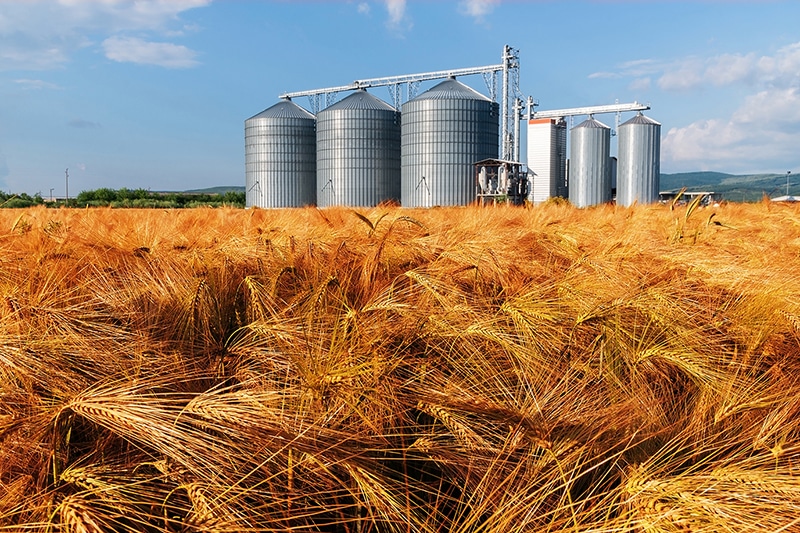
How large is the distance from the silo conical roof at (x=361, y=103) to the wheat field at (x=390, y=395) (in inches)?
1801

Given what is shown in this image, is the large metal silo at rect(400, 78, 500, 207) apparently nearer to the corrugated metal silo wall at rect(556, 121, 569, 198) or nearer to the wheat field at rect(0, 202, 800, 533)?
the corrugated metal silo wall at rect(556, 121, 569, 198)

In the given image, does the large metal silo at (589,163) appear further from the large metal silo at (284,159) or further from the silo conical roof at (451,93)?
the large metal silo at (284,159)

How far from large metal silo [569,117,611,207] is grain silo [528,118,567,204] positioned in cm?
168

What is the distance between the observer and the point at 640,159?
1924 inches

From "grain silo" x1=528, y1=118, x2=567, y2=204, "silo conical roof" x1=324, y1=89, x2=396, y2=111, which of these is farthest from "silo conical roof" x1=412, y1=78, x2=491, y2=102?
"grain silo" x1=528, y1=118, x2=567, y2=204

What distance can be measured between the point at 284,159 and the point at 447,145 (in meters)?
14.2

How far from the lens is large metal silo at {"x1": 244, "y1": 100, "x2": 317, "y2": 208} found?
5056cm

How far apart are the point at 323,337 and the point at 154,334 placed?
2.16ft

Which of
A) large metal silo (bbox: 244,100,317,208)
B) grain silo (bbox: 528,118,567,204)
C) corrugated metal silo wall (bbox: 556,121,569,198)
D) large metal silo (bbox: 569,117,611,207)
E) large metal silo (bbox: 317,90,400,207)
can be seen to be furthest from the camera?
corrugated metal silo wall (bbox: 556,121,569,198)

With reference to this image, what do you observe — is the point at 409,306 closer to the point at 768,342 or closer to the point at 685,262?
the point at 768,342

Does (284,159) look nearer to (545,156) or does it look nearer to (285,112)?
(285,112)

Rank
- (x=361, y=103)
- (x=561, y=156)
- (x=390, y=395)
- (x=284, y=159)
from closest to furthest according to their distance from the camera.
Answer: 1. (x=390, y=395)
2. (x=361, y=103)
3. (x=284, y=159)
4. (x=561, y=156)

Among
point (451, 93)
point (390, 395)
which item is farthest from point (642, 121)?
point (390, 395)

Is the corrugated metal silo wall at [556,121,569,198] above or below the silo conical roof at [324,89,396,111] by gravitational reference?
below
